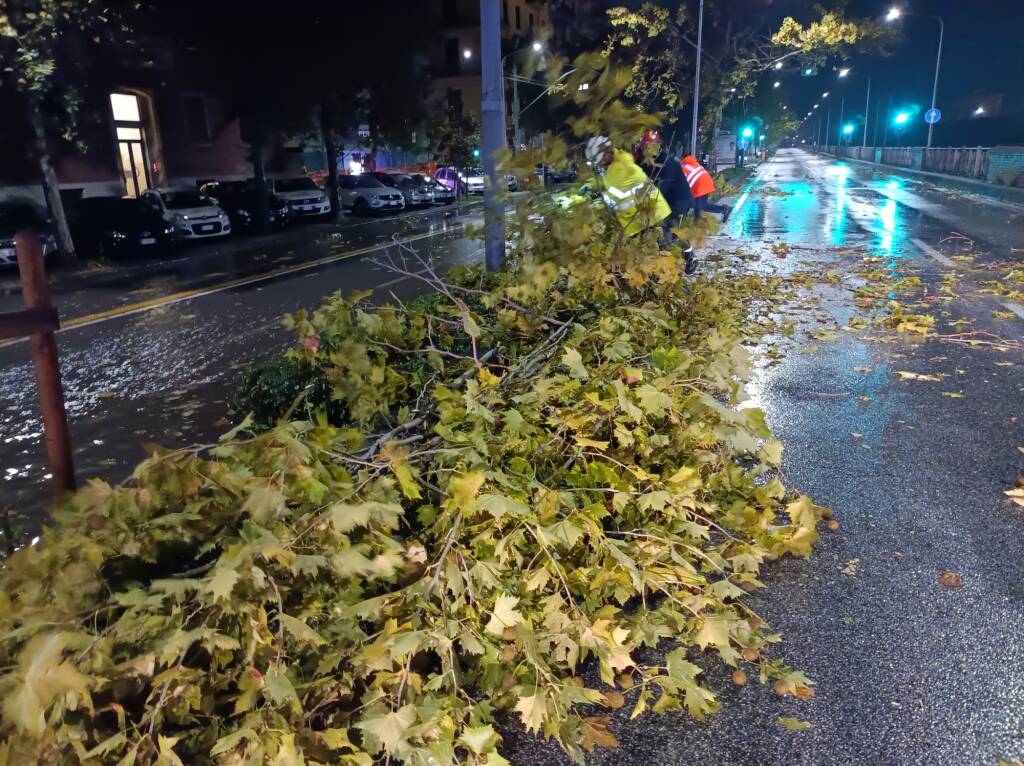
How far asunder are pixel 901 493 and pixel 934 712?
188cm

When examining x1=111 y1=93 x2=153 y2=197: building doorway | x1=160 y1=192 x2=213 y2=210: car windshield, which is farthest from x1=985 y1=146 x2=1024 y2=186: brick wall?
x1=111 y1=93 x2=153 y2=197: building doorway

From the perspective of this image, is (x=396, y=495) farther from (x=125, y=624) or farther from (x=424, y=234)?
(x=424, y=234)

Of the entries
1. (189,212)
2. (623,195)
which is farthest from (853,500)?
Result: (189,212)

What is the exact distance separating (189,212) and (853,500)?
18916 mm

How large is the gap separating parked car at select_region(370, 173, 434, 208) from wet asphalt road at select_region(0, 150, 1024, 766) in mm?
21914

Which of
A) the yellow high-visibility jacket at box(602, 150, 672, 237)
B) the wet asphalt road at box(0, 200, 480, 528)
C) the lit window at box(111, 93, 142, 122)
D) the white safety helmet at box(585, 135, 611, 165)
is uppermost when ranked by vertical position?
the lit window at box(111, 93, 142, 122)

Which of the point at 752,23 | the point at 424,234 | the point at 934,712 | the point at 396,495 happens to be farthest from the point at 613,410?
the point at 752,23

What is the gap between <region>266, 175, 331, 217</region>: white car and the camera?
25.2 m

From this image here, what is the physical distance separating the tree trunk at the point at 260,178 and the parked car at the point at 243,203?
0.20 metres

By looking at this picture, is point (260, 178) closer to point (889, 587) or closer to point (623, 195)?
point (623, 195)

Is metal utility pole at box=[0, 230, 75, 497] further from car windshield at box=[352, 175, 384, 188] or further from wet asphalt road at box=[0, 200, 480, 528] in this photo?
car windshield at box=[352, 175, 384, 188]

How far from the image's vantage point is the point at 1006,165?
90.6 feet

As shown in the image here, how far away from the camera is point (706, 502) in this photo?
382cm

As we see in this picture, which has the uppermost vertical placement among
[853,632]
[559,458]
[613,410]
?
[613,410]
